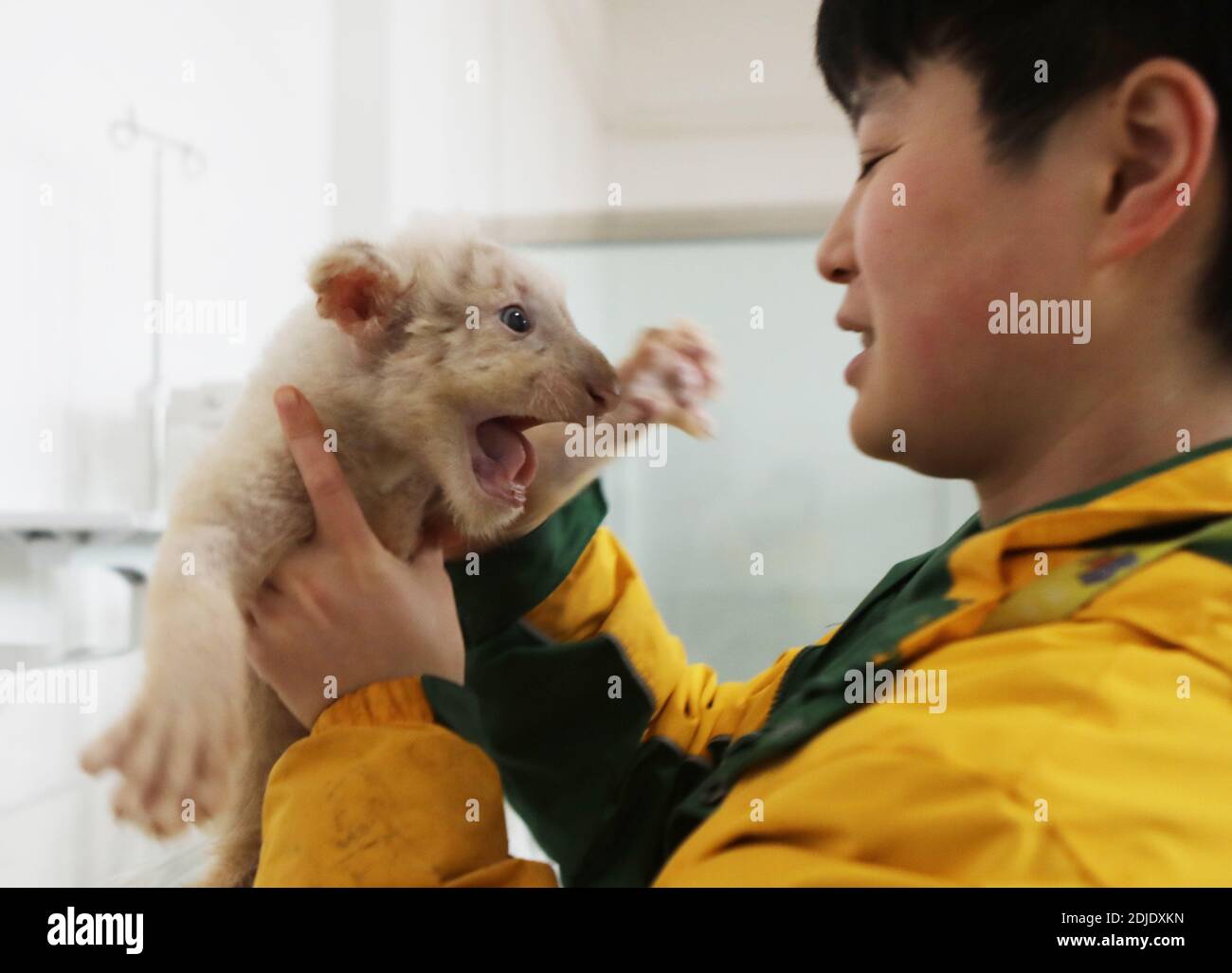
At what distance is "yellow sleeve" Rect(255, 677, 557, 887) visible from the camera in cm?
55

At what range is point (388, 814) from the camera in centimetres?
57

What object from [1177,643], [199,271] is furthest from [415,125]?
[1177,643]

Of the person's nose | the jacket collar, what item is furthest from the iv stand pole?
the jacket collar

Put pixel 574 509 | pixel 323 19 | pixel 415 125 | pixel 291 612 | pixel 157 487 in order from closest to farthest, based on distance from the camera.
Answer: pixel 291 612 → pixel 574 509 → pixel 157 487 → pixel 323 19 → pixel 415 125

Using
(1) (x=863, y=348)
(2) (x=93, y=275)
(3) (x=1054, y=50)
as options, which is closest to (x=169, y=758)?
(1) (x=863, y=348)

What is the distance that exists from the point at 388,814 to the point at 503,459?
374 millimetres

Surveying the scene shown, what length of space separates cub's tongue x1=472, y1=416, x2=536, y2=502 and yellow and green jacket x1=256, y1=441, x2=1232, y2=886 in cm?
19

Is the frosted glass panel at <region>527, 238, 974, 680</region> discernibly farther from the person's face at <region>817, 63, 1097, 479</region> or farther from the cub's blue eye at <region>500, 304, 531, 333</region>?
the person's face at <region>817, 63, 1097, 479</region>

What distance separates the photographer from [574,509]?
0.93 m

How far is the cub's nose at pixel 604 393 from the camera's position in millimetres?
833

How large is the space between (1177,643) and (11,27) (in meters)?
1.30

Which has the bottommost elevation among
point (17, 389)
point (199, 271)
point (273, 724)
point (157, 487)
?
point (273, 724)

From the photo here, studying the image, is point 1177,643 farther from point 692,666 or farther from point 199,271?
point 199,271
